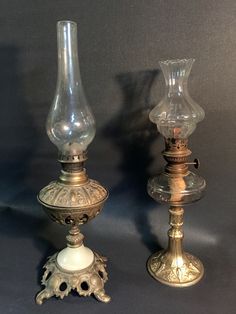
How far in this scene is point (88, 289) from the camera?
34.2 inches

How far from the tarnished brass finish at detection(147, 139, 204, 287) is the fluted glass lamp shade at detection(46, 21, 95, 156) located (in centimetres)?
22

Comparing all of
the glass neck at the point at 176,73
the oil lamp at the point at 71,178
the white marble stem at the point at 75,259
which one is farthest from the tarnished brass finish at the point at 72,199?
the glass neck at the point at 176,73

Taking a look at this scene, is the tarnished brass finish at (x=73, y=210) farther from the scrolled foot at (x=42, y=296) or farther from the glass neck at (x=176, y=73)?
the glass neck at (x=176, y=73)

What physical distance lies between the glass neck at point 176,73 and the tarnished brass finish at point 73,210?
297 millimetres

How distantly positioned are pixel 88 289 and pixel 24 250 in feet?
0.98

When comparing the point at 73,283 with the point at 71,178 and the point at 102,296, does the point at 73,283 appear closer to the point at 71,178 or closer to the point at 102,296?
the point at 102,296

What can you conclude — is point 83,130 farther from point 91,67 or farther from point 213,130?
point 213,130

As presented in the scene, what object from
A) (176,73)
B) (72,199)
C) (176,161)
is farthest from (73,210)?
(176,73)

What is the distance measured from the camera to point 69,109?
0.84 m

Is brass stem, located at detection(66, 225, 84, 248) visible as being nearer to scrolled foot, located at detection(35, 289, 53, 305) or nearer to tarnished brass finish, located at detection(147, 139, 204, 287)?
scrolled foot, located at detection(35, 289, 53, 305)

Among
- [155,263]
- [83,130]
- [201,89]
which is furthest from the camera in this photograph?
[201,89]

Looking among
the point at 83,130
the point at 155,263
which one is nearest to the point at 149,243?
the point at 155,263

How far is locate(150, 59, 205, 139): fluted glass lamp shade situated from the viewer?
88cm

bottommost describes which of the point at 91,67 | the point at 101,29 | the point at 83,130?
the point at 83,130
